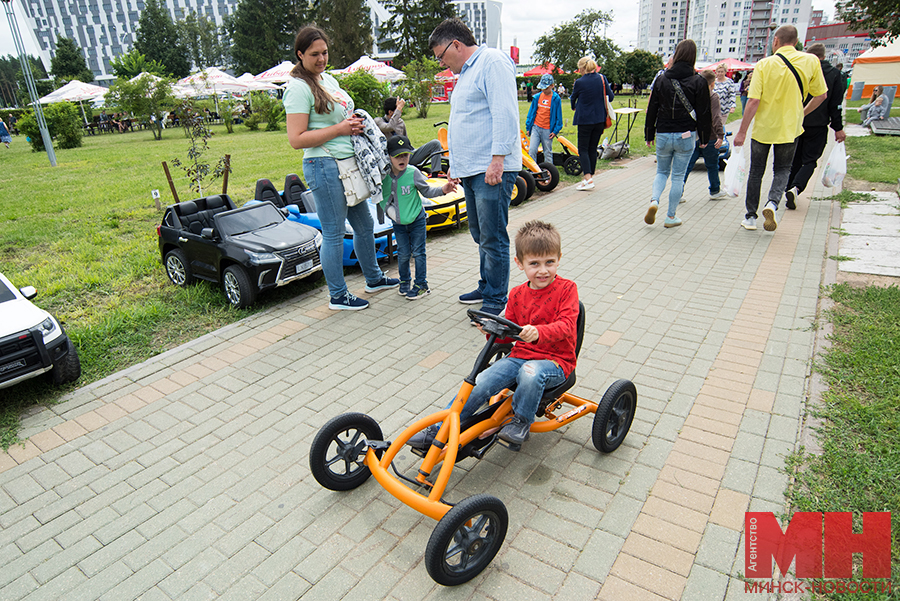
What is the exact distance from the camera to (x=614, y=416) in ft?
9.86

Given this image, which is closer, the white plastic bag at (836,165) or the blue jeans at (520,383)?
the blue jeans at (520,383)

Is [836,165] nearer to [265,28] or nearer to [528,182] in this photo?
[528,182]

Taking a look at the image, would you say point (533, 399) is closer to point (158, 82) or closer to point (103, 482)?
point (103, 482)

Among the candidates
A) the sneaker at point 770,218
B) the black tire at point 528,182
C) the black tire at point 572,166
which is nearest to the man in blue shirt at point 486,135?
the sneaker at point 770,218

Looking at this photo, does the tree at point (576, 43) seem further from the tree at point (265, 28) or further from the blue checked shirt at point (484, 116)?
the blue checked shirt at point (484, 116)

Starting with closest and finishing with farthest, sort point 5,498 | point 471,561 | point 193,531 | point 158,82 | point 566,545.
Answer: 1. point 471,561
2. point 566,545
3. point 193,531
4. point 5,498
5. point 158,82

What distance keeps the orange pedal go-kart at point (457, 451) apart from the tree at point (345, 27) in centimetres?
5674

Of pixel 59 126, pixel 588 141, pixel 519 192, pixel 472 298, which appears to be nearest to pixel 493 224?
pixel 472 298

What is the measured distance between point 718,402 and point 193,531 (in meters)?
3.14

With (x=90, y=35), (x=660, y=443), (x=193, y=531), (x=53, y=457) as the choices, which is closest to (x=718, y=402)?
(x=660, y=443)

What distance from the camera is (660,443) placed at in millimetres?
3090

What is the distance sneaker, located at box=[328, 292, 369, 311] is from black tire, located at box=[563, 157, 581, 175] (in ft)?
24.2

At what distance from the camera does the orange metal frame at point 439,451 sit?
7.58 ft

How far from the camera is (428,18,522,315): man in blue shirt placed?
4016mm
